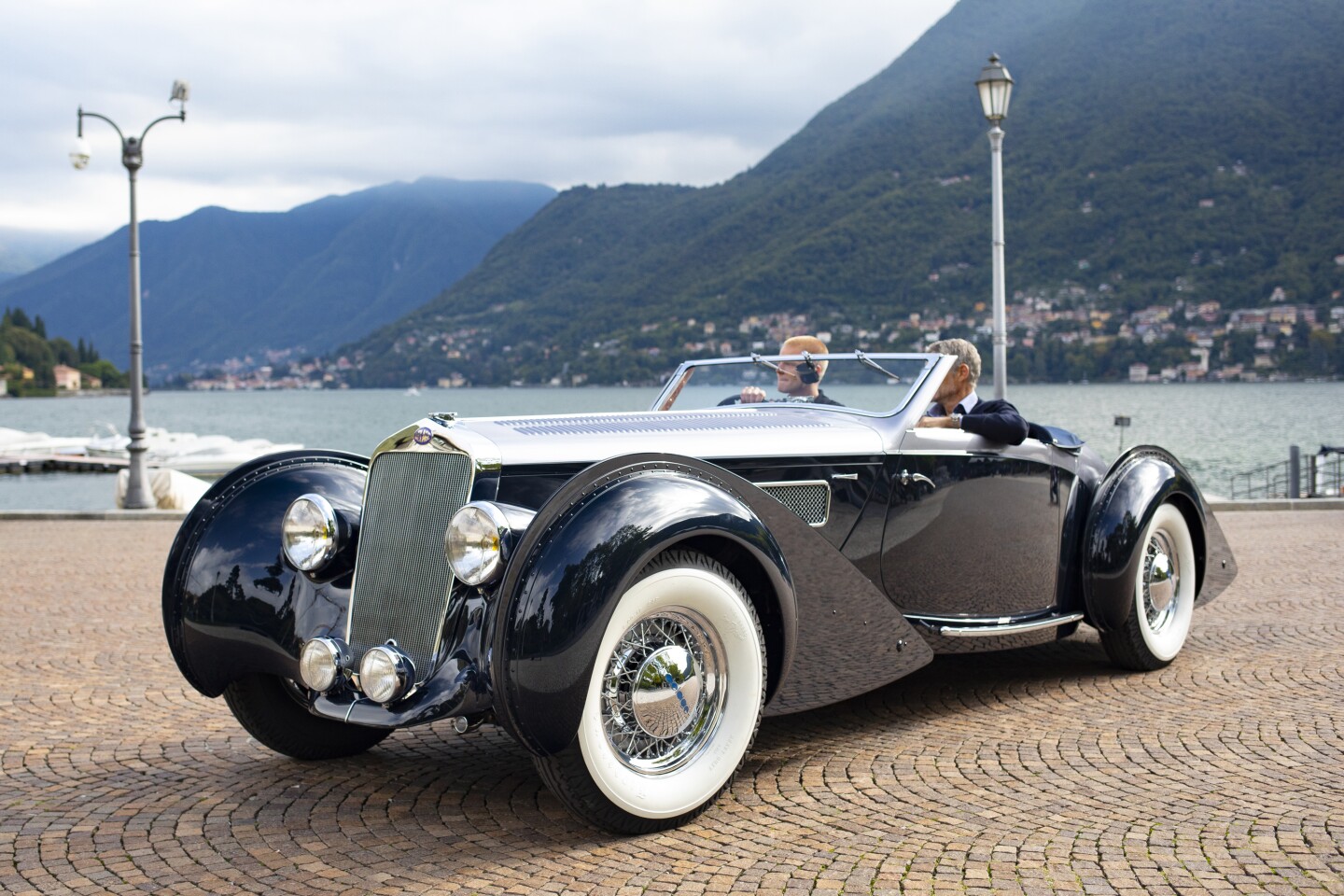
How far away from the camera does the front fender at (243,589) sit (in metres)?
4.34

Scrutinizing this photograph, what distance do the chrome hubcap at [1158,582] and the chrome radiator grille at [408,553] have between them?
3.78 metres

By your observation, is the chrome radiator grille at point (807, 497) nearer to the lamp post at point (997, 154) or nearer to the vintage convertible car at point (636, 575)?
the vintage convertible car at point (636, 575)

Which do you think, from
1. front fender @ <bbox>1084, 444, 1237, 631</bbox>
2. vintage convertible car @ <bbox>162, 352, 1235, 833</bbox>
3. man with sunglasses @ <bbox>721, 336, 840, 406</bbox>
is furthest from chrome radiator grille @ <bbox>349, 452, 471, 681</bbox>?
front fender @ <bbox>1084, 444, 1237, 631</bbox>

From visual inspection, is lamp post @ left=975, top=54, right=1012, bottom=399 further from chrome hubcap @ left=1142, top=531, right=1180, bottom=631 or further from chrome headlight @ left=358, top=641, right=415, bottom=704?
chrome headlight @ left=358, top=641, right=415, bottom=704

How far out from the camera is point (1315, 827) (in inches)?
145

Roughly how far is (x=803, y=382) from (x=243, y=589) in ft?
8.96

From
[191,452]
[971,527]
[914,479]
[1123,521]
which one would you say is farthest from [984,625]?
[191,452]

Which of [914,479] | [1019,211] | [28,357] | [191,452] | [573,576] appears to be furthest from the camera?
[28,357]

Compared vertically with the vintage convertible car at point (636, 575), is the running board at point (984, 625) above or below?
below

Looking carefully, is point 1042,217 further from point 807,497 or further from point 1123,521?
point 807,497

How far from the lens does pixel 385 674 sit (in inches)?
147

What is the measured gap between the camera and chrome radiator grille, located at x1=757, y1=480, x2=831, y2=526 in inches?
186

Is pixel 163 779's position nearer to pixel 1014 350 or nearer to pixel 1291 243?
pixel 1014 350

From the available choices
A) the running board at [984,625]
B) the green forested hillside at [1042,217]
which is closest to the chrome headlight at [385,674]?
the running board at [984,625]
